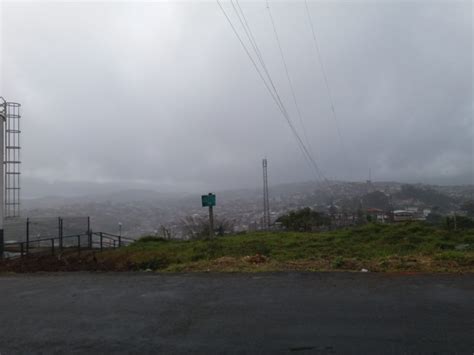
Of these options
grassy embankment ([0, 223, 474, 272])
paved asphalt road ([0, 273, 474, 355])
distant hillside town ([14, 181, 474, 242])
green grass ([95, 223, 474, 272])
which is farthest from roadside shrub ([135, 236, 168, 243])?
paved asphalt road ([0, 273, 474, 355])

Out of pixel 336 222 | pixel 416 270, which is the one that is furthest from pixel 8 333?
pixel 336 222

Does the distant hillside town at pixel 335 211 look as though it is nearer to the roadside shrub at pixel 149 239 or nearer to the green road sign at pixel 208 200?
the roadside shrub at pixel 149 239

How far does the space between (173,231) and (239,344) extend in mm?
22393

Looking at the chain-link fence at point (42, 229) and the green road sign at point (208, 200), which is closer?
the green road sign at point (208, 200)

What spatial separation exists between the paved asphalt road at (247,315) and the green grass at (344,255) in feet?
3.51

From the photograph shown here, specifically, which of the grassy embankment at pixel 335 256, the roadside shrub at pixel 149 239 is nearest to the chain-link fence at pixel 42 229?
A: the roadside shrub at pixel 149 239

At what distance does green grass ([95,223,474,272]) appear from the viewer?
9.33 metres

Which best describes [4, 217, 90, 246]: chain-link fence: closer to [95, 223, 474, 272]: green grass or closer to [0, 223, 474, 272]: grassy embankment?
[0, 223, 474, 272]: grassy embankment

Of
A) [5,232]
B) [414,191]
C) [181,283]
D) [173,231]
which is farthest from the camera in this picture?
[414,191]

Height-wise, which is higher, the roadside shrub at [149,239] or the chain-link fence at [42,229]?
the chain-link fence at [42,229]

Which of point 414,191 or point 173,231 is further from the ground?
point 414,191

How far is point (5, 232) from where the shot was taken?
1748 cm

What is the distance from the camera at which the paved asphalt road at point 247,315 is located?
4656 mm

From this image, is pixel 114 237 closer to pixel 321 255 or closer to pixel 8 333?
pixel 321 255
